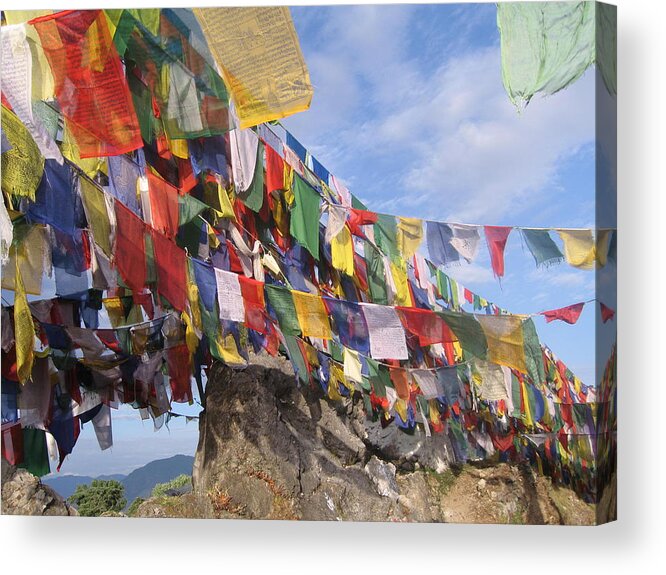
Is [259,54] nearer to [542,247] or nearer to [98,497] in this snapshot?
[542,247]

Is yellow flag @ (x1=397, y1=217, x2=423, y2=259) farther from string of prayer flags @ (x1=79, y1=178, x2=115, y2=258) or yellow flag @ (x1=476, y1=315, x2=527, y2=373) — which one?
string of prayer flags @ (x1=79, y1=178, x2=115, y2=258)

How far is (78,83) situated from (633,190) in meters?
2.99

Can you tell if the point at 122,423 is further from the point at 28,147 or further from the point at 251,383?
the point at 28,147

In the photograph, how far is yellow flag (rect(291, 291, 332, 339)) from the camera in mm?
5621

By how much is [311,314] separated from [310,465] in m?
0.83

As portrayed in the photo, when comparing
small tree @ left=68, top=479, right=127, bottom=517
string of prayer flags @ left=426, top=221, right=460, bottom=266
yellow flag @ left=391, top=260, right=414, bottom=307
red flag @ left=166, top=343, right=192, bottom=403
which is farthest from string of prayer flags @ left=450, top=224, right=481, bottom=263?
small tree @ left=68, top=479, right=127, bottom=517

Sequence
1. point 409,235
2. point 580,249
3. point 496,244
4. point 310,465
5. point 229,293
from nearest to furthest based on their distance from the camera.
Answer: point 580,249 < point 496,244 < point 409,235 < point 229,293 < point 310,465

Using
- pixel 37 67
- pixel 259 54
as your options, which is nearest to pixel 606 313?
pixel 259 54

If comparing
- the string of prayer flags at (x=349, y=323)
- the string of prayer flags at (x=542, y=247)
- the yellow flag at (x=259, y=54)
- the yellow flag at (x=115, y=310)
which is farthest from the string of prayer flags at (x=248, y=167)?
the string of prayer flags at (x=542, y=247)

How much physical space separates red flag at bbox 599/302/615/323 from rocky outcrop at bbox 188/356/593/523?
0.94 metres

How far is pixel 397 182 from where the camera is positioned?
216 inches

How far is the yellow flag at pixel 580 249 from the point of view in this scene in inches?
206

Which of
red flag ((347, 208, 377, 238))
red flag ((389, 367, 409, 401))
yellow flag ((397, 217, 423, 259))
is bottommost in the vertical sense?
red flag ((389, 367, 409, 401))

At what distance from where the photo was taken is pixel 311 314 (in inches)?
222
